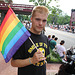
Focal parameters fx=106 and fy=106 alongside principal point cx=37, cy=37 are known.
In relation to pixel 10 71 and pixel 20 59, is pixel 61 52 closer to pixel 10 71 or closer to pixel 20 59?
pixel 10 71

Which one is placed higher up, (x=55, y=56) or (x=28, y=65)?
(x=28, y=65)

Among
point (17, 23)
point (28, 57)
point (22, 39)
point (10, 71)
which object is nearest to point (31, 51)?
point (28, 57)

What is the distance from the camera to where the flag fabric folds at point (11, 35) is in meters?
1.52

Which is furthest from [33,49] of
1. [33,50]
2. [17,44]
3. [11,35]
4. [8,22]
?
[8,22]

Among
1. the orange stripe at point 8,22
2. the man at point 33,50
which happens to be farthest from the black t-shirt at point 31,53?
the orange stripe at point 8,22

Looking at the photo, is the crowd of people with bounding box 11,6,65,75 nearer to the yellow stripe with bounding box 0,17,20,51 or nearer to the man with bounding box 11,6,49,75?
the man with bounding box 11,6,49,75

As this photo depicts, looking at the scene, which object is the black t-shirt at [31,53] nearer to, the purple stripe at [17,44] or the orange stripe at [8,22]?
the purple stripe at [17,44]

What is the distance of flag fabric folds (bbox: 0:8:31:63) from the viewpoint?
152 cm

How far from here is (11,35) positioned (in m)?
1.58

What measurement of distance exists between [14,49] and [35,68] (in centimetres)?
41

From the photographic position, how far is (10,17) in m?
1.64

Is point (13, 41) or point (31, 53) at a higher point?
point (13, 41)

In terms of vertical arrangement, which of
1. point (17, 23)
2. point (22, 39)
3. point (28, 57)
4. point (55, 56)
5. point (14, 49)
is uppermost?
point (17, 23)

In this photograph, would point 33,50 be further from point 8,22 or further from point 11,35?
point 8,22
